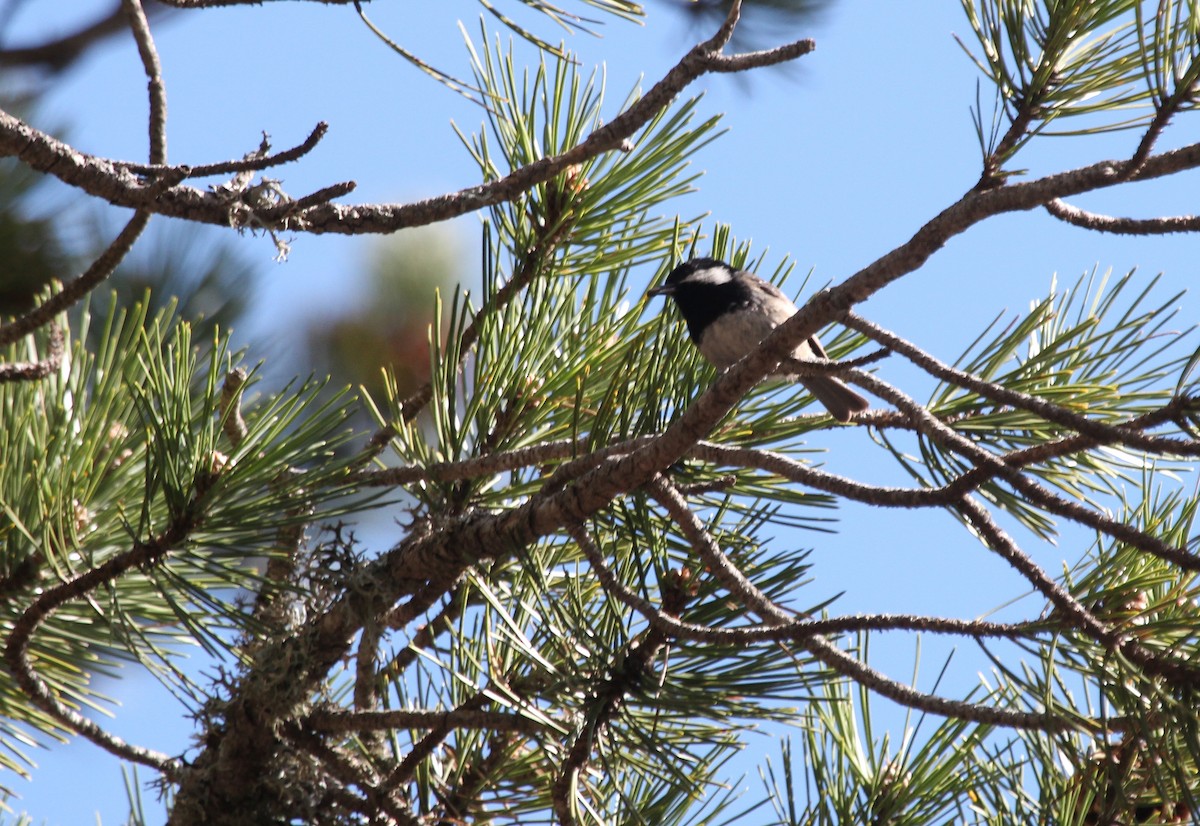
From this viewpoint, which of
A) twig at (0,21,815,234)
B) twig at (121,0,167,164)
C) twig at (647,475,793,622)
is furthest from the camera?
twig at (121,0,167,164)

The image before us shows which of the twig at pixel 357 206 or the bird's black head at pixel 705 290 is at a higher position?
the bird's black head at pixel 705 290

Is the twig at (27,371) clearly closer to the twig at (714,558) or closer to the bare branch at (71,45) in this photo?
the twig at (714,558)

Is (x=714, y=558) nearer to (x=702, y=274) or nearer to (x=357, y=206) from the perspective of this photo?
(x=357, y=206)

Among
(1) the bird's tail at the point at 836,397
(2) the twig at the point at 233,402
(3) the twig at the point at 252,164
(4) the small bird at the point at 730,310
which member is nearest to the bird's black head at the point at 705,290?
(4) the small bird at the point at 730,310

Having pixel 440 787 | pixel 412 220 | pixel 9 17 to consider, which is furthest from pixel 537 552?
pixel 9 17

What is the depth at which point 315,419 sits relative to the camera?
1.55 meters

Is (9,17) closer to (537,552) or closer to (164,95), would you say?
Answer: (164,95)

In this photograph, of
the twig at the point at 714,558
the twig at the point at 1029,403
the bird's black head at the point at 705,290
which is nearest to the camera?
the twig at the point at 1029,403

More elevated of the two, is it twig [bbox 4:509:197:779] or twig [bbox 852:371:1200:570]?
twig [bbox 4:509:197:779]

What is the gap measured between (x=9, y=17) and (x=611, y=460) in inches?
73.6

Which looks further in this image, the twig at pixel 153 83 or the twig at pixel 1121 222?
the twig at pixel 153 83

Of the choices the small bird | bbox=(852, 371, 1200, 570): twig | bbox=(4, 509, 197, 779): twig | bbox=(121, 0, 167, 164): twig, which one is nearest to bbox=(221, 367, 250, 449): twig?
bbox=(4, 509, 197, 779): twig

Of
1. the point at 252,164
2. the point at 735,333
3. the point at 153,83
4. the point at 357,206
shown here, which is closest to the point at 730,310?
the point at 735,333

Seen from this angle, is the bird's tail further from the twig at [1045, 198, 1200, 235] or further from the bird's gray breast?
the twig at [1045, 198, 1200, 235]
